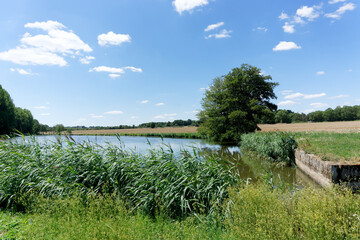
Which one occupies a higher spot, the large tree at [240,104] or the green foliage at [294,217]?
the large tree at [240,104]

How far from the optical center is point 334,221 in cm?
307

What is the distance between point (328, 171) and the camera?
913 centimetres

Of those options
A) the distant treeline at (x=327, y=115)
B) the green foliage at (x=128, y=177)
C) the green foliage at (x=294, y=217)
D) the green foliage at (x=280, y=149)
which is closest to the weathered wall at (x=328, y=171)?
the green foliage at (x=280, y=149)

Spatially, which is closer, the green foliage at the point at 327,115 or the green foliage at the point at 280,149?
the green foliage at the point at 280,149

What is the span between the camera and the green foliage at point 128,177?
4.81 metres

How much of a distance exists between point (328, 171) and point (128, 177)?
8134mm

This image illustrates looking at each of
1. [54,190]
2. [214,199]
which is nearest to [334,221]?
[214,199]

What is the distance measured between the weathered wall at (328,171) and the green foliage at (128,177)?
5064 mm

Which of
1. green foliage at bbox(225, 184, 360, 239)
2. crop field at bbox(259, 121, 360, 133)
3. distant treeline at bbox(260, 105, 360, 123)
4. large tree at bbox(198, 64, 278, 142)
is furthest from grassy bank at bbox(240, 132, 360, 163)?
distant treeline at bbox(260, 105, 360, 123)

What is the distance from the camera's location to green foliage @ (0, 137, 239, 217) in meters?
4.81

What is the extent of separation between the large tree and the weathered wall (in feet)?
56.3

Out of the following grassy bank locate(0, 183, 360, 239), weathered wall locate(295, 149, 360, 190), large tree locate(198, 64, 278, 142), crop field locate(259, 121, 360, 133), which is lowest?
weathered wall locate(295, 149, 360, 190)

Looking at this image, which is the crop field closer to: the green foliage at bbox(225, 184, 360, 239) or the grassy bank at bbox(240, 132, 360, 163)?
the grassy bank at bbox(240, 132, 360, 163)

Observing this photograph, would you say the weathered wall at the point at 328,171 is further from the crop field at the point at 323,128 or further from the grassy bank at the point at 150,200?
the crop field at the point at 323,128
